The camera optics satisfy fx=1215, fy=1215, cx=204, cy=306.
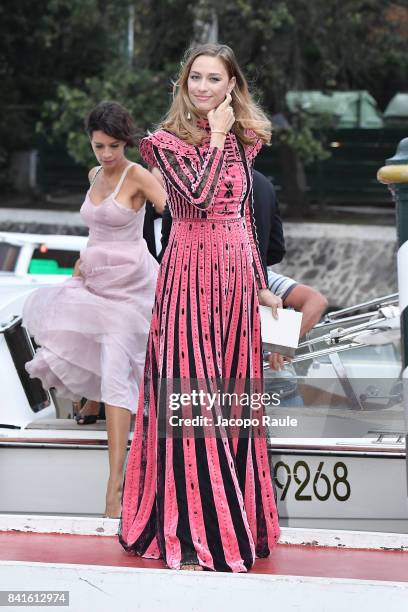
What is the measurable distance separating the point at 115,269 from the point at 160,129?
1.40 m

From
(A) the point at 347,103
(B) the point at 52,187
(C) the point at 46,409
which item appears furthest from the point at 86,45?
(C) the point at 46,409

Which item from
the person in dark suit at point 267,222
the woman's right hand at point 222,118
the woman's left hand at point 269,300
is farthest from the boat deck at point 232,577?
the woman's right hand at point 222,118

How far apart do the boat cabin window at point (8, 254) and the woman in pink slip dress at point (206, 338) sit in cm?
441

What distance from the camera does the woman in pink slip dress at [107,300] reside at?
5.12 metres

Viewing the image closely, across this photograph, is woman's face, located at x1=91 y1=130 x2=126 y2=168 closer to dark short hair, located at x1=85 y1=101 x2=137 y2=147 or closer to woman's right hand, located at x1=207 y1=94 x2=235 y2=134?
dark short hair, located at x1=85 y1=101 x2=137 y2=147

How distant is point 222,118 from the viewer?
380 cm

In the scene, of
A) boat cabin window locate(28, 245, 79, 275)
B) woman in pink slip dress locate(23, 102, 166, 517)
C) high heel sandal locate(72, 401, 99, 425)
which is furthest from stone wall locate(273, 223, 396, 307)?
woman in pink slip dress locate(23, 102, 166, 517)

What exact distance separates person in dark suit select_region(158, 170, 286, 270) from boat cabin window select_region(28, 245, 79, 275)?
11.3 feet

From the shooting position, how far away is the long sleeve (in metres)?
3.74

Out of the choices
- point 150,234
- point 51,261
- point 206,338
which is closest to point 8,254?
point 51,261

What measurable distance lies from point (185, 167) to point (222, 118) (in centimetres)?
19

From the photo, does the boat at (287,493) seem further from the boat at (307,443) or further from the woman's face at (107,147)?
the woman's face at (107,147)

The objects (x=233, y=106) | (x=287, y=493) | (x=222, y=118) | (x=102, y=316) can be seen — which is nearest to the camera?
(x=222, y=118)

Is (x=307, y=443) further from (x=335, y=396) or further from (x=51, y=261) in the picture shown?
(x=51, y=261)
